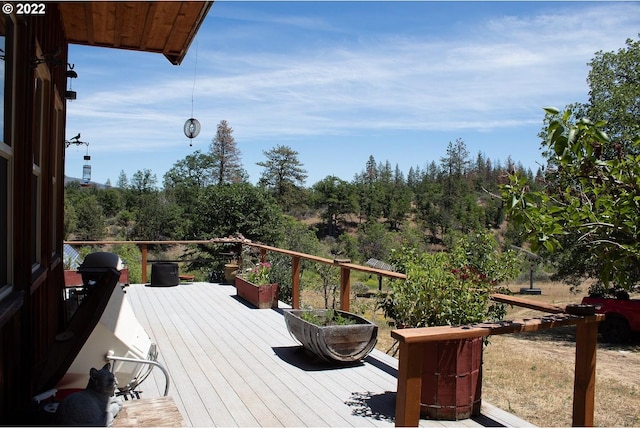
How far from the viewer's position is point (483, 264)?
3639 mm

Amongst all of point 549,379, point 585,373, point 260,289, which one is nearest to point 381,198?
point 549,379

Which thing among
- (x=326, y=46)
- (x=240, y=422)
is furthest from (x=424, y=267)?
(x=326, y=46)

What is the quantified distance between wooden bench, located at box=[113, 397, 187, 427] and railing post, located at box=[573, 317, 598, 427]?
2.00 m

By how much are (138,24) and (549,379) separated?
8.63m

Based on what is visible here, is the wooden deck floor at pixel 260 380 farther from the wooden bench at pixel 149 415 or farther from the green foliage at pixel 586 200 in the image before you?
the green foliage at pixel 586 200

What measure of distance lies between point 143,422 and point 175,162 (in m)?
45.5

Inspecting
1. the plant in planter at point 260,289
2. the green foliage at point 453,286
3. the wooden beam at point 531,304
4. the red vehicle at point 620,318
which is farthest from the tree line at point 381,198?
the plant in planter at point 260,289

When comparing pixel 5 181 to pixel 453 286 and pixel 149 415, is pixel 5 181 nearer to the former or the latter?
pixel 149 415

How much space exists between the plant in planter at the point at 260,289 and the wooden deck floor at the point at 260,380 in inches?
23.1

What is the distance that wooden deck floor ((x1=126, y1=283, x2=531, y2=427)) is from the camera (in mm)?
3258

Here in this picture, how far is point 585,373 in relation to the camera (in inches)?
103

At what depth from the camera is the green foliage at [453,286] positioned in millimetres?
3238

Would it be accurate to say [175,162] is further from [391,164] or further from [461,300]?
[461,300]

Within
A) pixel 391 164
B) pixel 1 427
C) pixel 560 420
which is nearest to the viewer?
pixel 1 427
